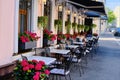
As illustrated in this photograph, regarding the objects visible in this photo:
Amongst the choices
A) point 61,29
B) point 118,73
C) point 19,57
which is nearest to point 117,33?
point 61,29

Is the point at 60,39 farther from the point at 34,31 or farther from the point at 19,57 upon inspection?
the point at 19,57

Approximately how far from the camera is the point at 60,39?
1271 cm

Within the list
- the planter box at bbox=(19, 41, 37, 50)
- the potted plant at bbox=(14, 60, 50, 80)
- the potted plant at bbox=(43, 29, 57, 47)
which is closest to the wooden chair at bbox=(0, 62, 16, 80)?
the planter box at bbox=(19, 41, 37, 50)

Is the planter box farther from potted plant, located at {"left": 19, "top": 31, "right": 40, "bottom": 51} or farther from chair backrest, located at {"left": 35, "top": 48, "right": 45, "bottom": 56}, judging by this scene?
chair backrest, located at {"left": 35, "top": 48, "right": 45, "bottom": 56}

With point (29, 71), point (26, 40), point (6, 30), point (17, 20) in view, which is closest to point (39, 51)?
point (26, 40)

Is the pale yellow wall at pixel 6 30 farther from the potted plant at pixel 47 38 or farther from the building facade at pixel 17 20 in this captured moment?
the potted plant at pixel 47 38

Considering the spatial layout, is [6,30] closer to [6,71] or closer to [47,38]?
[6,71]

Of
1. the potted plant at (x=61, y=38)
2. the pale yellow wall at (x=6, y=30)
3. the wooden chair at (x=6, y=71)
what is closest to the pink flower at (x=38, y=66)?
the wooden chair at (x=6, y=71)

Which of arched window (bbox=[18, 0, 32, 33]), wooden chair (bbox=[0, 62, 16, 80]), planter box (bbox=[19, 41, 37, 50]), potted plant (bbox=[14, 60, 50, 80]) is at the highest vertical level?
arched window (bbox=[18, 0, 32, 33])

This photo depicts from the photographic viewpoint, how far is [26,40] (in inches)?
317

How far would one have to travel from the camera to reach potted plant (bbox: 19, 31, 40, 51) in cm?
800

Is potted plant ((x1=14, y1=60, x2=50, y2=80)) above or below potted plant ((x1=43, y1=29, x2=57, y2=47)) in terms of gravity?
below

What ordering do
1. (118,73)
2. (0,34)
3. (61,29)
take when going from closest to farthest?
(0,34) < (118,73) < (61,29)

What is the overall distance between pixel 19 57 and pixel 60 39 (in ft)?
16.7
